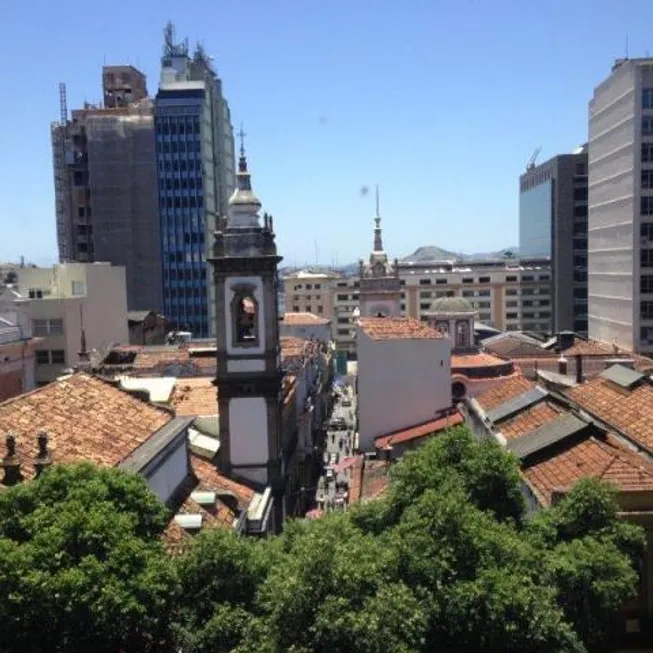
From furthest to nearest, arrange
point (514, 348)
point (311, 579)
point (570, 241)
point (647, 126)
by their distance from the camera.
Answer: point (570, 241) < point (647, 126) < point (514, 348) < point (311, 579)

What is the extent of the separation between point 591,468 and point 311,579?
10.2 meters

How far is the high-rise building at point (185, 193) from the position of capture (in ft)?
297

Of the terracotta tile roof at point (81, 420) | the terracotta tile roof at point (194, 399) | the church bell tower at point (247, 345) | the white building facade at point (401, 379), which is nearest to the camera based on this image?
the terracotta tile roof at point (81, 420)

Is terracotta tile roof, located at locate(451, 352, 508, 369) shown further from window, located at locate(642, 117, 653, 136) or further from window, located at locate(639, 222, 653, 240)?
window, located at locate(642, 117, 653, 136)

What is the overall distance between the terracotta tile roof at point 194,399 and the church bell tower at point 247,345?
3.48 m

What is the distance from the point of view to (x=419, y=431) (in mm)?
39344

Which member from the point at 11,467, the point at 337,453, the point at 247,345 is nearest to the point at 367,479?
the point at 247,345

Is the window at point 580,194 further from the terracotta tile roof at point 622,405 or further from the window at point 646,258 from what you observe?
the terracotta tile roof at point 622,405

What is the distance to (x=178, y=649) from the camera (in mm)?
14250

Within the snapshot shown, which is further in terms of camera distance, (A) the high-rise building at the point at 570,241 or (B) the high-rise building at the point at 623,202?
(A) the high-rise building at the point at 570,241

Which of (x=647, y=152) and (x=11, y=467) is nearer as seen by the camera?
(x=11, y=467)

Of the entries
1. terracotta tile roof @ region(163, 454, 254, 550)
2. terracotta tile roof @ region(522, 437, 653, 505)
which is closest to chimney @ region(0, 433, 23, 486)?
terracotta tile roof @ region(163, 454, 254, 550)

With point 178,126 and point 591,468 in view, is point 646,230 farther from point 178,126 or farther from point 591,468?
point 591,468

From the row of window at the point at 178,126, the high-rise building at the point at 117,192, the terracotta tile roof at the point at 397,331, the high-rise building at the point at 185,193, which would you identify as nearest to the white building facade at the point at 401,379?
the terracotta tile roof at the point at 397,331
